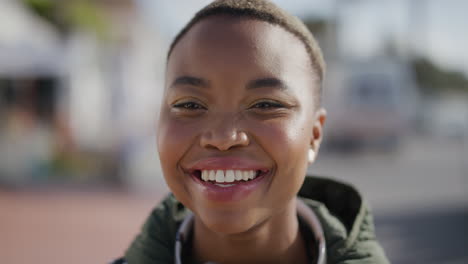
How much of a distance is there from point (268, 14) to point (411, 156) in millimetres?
14719

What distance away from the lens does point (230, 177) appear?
52.7 inches

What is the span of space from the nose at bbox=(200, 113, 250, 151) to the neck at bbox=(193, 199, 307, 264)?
0.34 metres

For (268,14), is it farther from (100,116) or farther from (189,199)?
(100,116)

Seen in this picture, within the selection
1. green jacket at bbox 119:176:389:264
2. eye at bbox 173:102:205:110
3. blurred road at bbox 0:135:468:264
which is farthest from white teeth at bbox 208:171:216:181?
blurred road at bbox 0:135:468:264

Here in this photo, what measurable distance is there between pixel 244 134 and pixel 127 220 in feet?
19.7

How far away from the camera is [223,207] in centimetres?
134

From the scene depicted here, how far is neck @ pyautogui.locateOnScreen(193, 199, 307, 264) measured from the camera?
60.1 inches

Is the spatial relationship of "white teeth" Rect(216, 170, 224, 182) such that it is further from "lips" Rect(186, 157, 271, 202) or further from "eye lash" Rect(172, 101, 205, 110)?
"eye lash" Rect(172, 101, 205, 110)

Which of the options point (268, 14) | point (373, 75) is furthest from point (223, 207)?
point (373, 75)

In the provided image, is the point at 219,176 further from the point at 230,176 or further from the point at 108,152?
the point at 108,152

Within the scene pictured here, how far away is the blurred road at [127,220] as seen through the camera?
5.65m

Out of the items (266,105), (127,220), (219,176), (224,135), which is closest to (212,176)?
(219,176)

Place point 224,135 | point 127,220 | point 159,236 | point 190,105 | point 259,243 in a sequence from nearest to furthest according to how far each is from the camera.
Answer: point 224,135
point 190,105
point 259,243
point 159,236
point 127,220

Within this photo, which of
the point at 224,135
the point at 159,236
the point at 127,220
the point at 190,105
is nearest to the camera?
the point at 224,135
